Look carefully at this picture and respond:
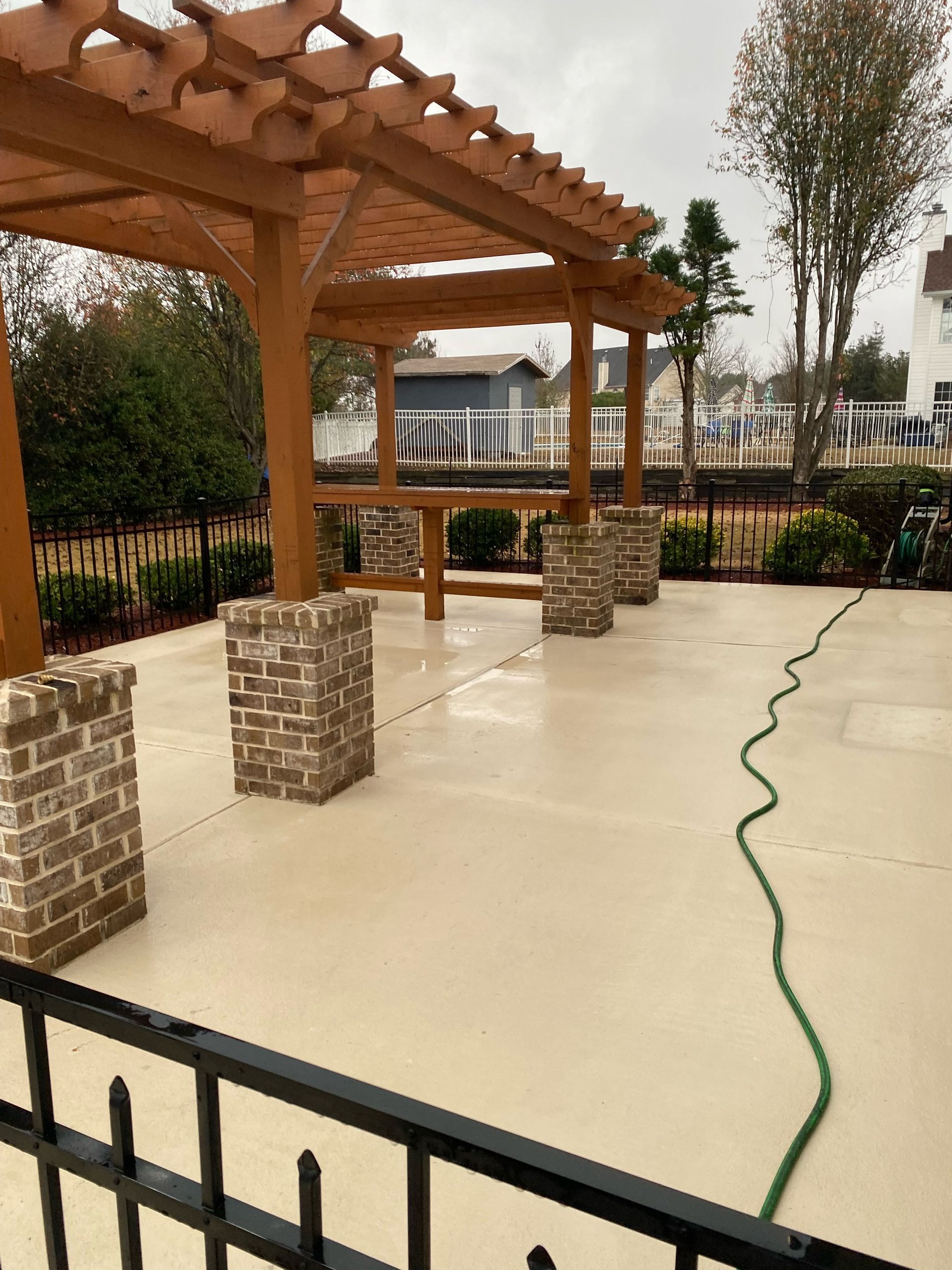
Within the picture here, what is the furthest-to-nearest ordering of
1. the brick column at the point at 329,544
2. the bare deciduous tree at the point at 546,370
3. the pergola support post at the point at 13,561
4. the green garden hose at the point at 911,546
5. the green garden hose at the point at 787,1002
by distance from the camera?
1. the bare deciduous tree at the point at 546,370
2. the green garden hose at the point at 911,546
3. the brick column at the point at 329,544
4. the pergola support post at the point at 13,561
5. the green garden hose at the point at 787,1002

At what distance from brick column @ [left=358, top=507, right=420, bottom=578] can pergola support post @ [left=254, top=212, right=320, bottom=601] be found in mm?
6018

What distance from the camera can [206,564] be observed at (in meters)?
8.94

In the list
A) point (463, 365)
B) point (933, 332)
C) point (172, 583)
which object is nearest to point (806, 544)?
point (172, 583)

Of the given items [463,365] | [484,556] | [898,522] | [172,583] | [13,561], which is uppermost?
[463,365]

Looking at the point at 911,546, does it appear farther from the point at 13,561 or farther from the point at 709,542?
the point at 13,561

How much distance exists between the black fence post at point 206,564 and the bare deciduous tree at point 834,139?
39.5ft

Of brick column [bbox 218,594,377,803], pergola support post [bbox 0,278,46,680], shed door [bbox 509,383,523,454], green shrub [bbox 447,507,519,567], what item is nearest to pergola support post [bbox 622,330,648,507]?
green shrub [bbox 447,507,519,567]

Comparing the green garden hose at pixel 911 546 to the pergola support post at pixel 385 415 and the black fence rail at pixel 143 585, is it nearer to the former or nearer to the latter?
the pergola support post at pixel 385 415

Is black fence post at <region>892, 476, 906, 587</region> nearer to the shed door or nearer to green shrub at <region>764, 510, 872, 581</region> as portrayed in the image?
green shrub at <region>764, 510, 872, 581</region>

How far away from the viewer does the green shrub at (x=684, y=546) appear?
11367mm

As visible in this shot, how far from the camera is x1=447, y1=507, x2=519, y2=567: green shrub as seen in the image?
11719mm

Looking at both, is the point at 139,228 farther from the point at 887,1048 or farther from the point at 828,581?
the point at 828,581

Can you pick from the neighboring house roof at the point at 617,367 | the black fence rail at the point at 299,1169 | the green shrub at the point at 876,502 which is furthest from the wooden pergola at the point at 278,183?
the neighboring house roof at the point at 617,367

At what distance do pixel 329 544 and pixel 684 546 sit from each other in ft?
14.7
